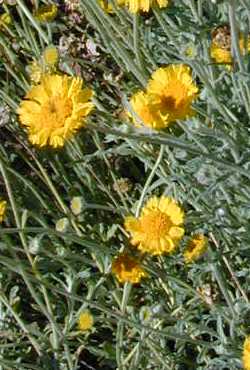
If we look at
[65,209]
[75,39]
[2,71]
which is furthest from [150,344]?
[2,71]

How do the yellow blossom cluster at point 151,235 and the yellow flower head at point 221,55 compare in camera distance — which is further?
the yellow flower head at point 221,55

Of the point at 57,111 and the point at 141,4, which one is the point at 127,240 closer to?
the point at 57,111

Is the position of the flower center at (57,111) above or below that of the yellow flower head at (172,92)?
above

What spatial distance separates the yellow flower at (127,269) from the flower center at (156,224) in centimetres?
7

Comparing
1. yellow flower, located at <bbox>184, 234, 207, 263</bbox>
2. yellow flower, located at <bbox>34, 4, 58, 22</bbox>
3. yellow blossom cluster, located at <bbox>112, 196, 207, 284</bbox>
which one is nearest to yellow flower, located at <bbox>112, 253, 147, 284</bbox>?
yellow blossom cluster, located at <bbox>112, 196, 207, 284</bbox>

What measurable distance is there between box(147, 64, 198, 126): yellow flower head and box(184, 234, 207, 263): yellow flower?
0.28 meters

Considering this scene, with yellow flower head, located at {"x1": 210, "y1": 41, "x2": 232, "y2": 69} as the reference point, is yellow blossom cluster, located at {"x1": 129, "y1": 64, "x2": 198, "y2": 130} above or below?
above

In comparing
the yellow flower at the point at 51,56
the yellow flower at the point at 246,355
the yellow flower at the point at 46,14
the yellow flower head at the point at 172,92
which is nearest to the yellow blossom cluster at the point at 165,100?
the yellow flower head at the point at 172,92

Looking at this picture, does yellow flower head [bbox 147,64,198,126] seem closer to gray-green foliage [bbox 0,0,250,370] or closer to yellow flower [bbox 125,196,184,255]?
gray-green foliage [bbox 0,0,250,370]

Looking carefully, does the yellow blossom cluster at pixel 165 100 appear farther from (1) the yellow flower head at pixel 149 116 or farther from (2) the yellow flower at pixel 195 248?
(2) the yellow flower at pixel 195 248

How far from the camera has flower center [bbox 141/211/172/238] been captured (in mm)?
1620

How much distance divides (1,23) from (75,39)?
27cm

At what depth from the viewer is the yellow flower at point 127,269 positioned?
63.7 inches

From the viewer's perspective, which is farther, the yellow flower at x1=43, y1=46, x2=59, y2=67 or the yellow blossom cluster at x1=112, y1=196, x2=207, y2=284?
the yellow flower at x1=43, y1=46, x2=59, y2=67
